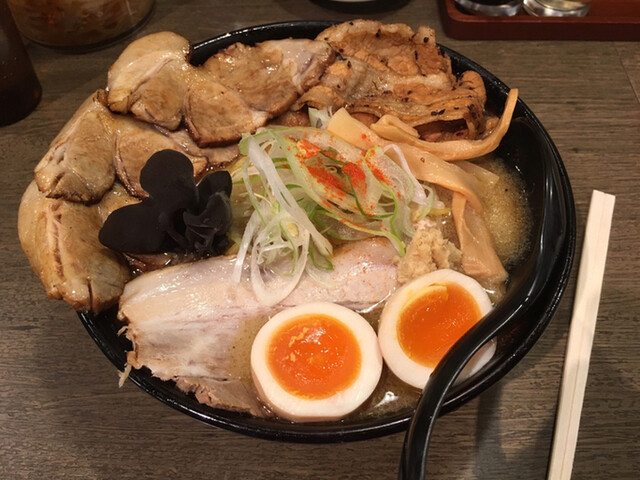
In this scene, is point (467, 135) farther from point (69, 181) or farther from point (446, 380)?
point (69, 181)

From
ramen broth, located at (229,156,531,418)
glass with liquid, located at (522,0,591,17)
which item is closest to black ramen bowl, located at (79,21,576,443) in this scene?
ramen broth, located at (229,156,531,418)

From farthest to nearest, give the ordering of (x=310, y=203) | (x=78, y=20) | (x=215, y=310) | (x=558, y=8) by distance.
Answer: (x=558, y=8) → (x=78, y=20) → (x=310, y=203) → (x=215, y=310)

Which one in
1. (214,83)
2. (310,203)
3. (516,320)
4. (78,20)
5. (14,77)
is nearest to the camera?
(516,320)

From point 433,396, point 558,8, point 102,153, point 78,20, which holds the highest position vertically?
point 78,20

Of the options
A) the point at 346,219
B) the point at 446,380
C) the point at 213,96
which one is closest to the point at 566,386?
the point at 446,380

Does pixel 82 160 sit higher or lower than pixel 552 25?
higher

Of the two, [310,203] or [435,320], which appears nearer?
[435,320]

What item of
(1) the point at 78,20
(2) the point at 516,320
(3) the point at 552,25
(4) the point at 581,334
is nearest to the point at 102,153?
(1) the point at 78,20

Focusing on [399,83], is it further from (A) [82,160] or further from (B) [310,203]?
(A) [82,160]
